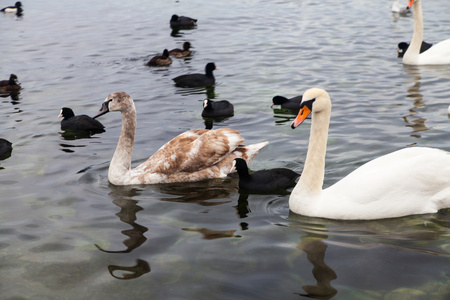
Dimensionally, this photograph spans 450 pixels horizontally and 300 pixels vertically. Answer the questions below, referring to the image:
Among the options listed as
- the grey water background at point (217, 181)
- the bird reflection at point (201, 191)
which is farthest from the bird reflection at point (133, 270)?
the bird reflection at point (201, 191)

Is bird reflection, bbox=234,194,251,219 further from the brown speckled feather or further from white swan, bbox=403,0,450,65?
white swan, bbox=403,0,450,65

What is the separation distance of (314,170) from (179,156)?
291 cm

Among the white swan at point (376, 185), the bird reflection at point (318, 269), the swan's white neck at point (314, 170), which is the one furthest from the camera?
the swan's white neck at point (314, 170)

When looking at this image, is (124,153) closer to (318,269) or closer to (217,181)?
(217,181)

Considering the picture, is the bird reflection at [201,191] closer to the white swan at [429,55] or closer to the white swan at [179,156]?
the white swan at [179,156]

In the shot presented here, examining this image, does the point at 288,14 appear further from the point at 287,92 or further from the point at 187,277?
the point at 187,277

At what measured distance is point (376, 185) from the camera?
728 centimetres

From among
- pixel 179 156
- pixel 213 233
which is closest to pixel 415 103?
pixel 179 156

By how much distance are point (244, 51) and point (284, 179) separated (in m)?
11.6

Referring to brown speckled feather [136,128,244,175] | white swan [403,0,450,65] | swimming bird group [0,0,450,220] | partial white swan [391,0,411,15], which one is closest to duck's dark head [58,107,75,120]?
swimming bird group [0,0,450,220]

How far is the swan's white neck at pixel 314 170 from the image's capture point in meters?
7.61

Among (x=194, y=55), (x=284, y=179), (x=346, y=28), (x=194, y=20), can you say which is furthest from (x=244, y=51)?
(x=284, y=179)

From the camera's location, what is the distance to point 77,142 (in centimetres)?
1205

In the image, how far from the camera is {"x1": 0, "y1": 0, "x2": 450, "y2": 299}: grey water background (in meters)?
6.25
